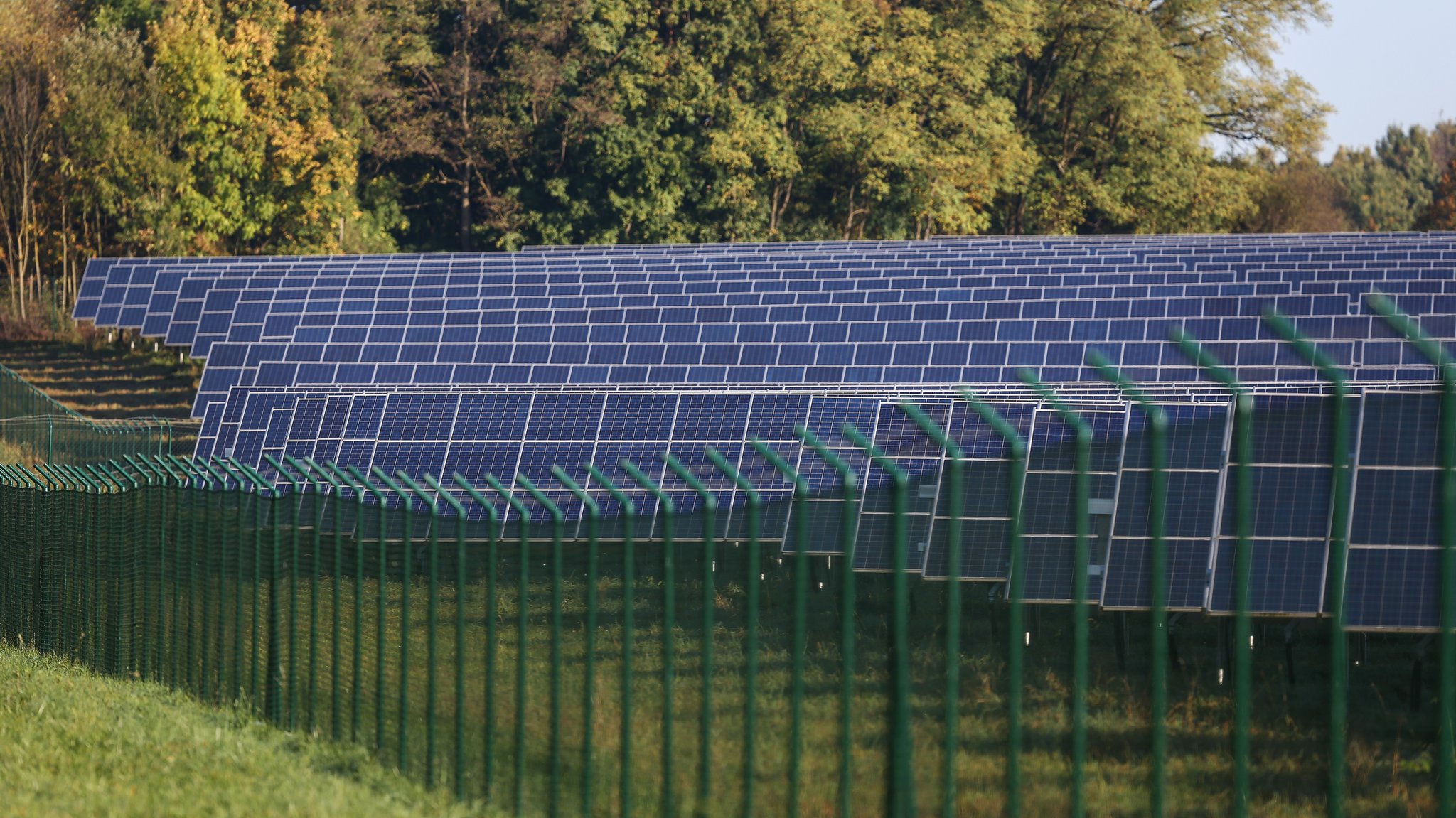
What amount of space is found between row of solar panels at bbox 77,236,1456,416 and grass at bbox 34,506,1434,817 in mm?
Answer: 10074

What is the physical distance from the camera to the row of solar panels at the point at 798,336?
26281 millimetres

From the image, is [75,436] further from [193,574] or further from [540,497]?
[540,497]

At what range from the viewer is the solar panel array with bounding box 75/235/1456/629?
473 inches

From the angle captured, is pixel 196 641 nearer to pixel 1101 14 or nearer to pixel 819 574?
pixel 819 574

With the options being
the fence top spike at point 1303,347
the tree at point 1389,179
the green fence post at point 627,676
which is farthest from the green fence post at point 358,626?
the tree at point 1389,179

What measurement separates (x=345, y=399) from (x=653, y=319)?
7.95 m

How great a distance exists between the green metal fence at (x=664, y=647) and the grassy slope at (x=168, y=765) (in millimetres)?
288

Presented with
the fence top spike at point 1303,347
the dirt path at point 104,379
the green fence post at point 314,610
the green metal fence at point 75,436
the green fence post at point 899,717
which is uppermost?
the fence top spike at point 1303,347

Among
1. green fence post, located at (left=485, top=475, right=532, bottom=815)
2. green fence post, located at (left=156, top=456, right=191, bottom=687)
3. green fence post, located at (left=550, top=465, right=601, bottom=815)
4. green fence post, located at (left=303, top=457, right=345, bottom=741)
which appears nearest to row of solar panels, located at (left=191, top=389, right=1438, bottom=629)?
green fence post, located at (left=156, top=456, right=191, bottom=687)

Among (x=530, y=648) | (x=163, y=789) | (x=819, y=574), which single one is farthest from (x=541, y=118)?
(x=163, y=789)

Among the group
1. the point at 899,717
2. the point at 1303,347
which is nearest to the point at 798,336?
the point at 899,717

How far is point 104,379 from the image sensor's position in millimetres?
45719

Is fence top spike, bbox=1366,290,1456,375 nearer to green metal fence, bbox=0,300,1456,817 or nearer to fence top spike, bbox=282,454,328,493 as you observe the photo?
green metal fence, bbox=0,300,1456,817

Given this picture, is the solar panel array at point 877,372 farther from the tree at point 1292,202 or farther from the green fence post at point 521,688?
the tree at point 1292,202
